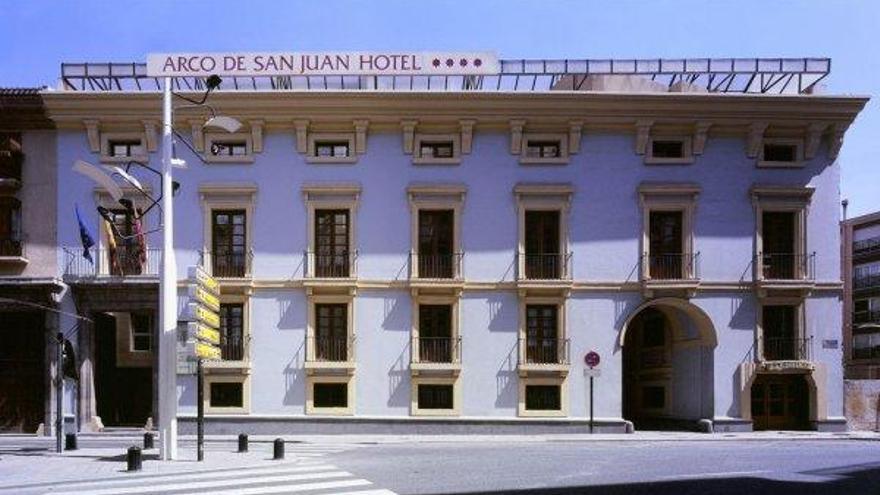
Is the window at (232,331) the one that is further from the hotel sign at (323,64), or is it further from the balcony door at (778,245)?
the balcony door at (778,245)

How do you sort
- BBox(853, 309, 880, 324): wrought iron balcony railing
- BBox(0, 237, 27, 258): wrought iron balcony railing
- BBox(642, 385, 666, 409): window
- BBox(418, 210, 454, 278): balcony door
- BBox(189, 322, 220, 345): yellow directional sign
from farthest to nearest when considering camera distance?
1. BBox(853, 309, 880, 324): wrought iron balcony railing
2. BBox(642, 385, 666, 409): window
3. BBox(418, 210, 454, 278): balcony door
4. BBox(0, 237, 27, 258): wrought iron balcony railing
5. BBox(189, 322, 220, 345): yellow directional sign

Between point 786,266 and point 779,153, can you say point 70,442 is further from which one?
point 779,153

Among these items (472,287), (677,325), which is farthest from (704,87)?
(472,287)

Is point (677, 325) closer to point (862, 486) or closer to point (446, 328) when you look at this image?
point (446, 328)

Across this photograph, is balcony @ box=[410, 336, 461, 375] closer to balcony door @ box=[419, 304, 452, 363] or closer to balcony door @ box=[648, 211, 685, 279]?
balcony door @ box=[419, 304, 452, 363]

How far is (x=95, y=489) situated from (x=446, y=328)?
1499 cm

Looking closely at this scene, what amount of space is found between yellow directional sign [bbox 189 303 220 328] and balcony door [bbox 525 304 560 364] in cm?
1193

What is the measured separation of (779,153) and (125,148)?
22.9m

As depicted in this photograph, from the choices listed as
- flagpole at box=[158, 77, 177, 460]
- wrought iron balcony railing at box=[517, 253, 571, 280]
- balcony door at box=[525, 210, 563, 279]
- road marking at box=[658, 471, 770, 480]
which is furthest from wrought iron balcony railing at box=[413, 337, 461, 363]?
road marking at box=[658, 471, 770, 480]

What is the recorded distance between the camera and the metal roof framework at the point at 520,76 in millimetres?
27797

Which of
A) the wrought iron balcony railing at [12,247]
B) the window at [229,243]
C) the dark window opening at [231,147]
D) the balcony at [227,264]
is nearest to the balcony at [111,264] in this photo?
the wrought iron balcony railing at [12,247]

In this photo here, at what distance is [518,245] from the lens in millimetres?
27594

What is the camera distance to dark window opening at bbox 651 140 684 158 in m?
28.1

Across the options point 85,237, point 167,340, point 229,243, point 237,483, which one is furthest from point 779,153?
point 85,237
